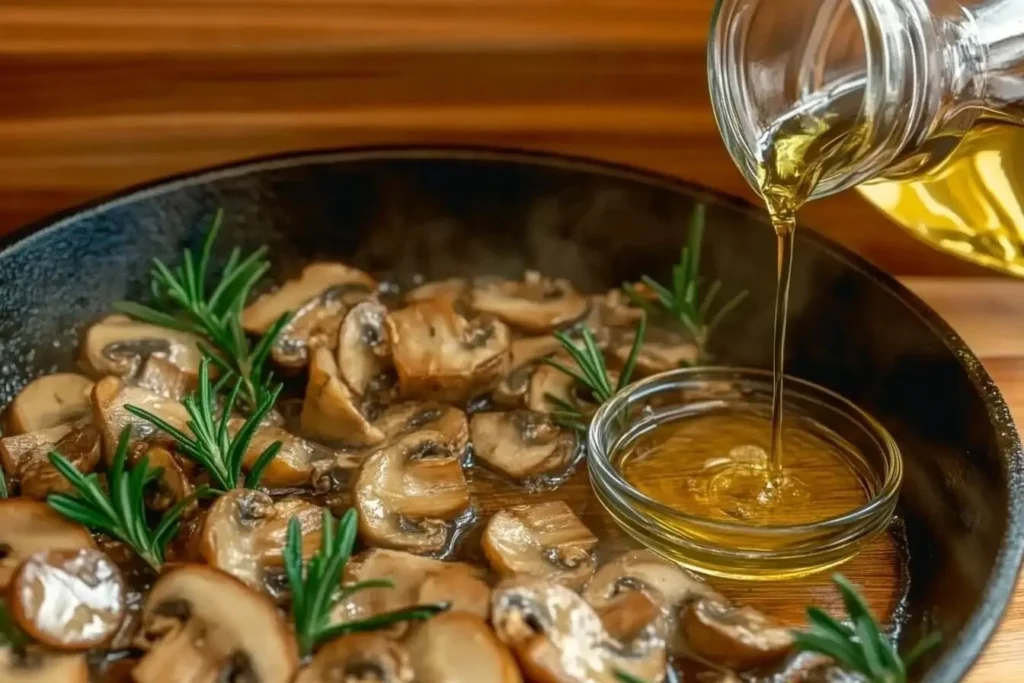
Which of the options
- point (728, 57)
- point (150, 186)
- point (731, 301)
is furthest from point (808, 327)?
point (150, 186)

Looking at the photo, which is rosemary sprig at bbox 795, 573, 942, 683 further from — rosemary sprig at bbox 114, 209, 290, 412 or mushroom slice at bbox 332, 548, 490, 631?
rosemary sprig at bbox 114, 209, 290, 412

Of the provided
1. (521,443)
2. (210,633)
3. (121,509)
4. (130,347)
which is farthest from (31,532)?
(521,443)

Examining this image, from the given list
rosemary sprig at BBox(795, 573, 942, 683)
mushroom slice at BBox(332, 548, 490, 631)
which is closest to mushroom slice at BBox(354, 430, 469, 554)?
mushroom slice at BBox(332, 548, 490, 631)

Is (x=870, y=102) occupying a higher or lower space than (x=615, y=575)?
higher

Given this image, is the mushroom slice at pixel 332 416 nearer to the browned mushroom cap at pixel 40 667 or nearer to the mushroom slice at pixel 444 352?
the mushroom slice at pixel 444 352

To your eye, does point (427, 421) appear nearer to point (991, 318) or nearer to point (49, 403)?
point (49, 403)

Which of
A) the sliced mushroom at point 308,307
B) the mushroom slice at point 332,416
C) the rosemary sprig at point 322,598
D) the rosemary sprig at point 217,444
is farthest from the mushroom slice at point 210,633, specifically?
the sliced mushroom at point 308,307

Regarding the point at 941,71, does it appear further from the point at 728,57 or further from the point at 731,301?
the point at 731,301
